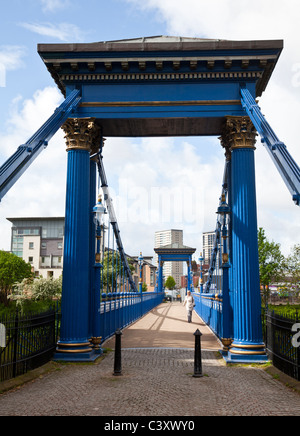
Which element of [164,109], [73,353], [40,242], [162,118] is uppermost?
[40,242]

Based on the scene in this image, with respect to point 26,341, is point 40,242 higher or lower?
higher

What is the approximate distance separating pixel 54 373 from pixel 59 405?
101 inches

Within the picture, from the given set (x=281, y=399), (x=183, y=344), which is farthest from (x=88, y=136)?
(x=281, y=399)

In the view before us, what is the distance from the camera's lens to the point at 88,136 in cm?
1091

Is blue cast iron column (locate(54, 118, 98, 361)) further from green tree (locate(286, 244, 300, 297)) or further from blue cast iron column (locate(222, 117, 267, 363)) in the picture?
green tree (locate(286, 244, 300, 297))

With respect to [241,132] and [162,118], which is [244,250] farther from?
[162,118]

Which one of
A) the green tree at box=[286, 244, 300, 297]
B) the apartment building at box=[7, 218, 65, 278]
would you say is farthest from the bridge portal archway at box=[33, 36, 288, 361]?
the apartment building at box=[7, 218, 65, 278]

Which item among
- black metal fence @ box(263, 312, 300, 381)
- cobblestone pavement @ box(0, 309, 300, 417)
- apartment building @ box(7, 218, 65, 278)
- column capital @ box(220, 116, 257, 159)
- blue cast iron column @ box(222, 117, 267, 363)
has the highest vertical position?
apartment building @ box(7, 218, 65, 278)

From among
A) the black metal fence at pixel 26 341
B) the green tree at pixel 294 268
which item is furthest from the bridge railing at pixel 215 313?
the green tree at pixel 294 268

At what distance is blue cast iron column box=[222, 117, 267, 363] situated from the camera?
32.2ft

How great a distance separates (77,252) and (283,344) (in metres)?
5.15

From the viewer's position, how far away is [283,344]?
8266 millimetres

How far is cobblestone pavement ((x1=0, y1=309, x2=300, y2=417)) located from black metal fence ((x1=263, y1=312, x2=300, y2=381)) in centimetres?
40

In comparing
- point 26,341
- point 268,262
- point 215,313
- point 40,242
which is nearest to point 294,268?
point 268,262
